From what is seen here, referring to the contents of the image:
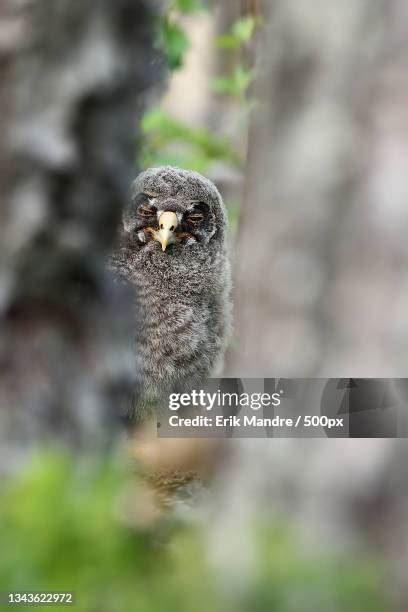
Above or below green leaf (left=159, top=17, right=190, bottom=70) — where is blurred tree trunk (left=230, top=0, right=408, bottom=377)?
below

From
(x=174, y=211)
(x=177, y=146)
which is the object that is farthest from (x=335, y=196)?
(x=177, y=146)

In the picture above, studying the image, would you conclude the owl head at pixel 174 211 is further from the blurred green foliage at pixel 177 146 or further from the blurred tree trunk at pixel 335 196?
the blurred tree trunk at pixel 335 196

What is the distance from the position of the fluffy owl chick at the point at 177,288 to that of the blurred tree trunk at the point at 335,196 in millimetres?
1664

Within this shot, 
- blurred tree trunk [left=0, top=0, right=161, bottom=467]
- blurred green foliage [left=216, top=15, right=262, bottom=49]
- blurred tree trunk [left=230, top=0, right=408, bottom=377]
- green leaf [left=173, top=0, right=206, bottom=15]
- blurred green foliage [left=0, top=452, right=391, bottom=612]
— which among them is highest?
green leaf [left=173, top=0, right=206, bottom=15]

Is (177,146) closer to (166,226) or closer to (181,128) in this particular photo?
(181,128)

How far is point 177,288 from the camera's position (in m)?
3.21

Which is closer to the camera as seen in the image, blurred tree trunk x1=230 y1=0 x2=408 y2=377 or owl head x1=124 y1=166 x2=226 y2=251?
blurred tree trunk x1=230 y1=0 x2=408 y2=377

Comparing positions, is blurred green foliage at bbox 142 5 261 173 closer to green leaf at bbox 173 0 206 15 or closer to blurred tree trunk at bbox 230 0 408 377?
green leaf at bbox 173 0 206 15

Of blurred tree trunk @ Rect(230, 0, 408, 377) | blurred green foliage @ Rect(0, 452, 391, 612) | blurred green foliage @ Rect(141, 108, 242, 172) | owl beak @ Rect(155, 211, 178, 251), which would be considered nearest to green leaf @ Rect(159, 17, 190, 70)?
blurred green foliage @ Rect(141, 108, 242, 172)

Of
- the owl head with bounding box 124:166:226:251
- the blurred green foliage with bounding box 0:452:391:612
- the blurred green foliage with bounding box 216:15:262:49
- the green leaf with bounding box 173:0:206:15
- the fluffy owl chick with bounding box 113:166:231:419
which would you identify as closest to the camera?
the blurred green foliage with bounding box 0:452:391:612

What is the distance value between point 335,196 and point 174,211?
66.0 inches

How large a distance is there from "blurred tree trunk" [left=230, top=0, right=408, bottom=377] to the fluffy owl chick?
5.46 feet

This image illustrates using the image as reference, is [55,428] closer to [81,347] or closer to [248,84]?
[81,347]

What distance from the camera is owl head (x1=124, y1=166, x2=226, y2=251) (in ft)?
9.55
